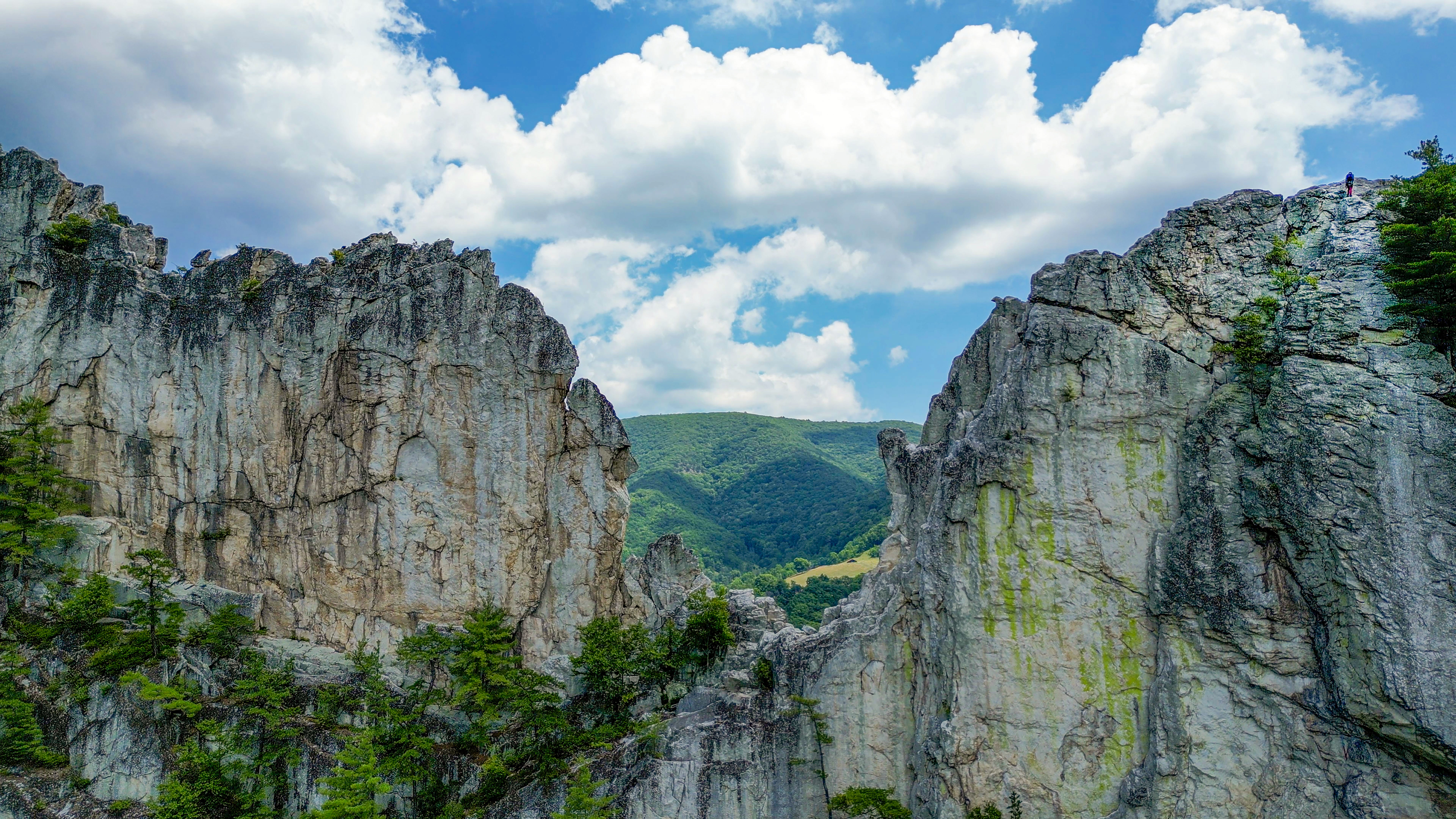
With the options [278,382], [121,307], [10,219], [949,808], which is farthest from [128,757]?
[949,808]

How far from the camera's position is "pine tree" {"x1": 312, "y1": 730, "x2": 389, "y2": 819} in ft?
78.9

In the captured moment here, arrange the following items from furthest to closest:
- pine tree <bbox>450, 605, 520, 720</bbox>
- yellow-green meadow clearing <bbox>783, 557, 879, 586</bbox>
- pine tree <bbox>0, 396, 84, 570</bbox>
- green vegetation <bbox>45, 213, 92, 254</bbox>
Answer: yellow-green meadow clearing <bbox>783, 557, 879, 586</bbox> → green vegetation <bbox>45, 213, 92, 254</bbox> → pine tree <bbox>0, 396, 84, 570</bbox> → pine tree <bbox>450, 605, 520, 720</bbox>

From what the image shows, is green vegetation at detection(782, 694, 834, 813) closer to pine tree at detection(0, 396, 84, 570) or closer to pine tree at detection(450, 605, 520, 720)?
Result: pine tree at detection(450, 605, 520, 720)

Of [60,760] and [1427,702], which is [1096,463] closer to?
[1427,702]

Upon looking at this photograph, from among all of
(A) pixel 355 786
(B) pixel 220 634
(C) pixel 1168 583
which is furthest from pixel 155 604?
(C) pixel 1168 583

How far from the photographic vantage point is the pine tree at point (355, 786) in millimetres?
24047

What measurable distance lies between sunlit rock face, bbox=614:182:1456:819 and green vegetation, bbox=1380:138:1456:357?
1.90 feet

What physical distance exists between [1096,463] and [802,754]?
43.9 feet

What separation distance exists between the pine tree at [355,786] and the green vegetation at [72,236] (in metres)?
23.5

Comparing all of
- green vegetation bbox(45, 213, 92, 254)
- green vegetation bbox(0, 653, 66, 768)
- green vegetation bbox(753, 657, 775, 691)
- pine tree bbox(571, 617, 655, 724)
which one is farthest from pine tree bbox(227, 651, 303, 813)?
green vegetation bbox(45, 213, 92, 254)

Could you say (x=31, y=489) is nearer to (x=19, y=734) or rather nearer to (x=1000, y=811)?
(x=19, y=734)

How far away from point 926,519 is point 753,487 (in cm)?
7882

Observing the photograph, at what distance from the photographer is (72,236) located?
1305 inches

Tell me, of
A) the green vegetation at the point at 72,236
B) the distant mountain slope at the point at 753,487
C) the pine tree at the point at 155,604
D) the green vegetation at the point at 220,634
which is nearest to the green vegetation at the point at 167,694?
the pine tree at the point at 155,604
